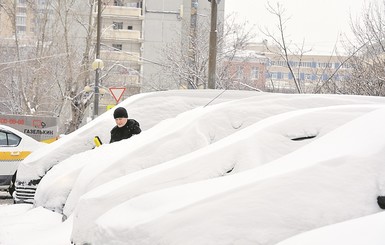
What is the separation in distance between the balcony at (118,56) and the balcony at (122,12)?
136 inches

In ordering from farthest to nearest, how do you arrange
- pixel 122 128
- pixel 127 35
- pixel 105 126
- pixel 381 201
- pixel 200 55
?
pixel 127 35 → pixel 200 55 → pixel 105 126 → pixel 122 128 → pixel 381 201

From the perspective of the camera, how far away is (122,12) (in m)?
54.3

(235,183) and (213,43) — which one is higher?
(213,43)

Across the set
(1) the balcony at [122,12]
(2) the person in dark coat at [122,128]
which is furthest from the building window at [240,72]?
(2) the person in dark coat at [122,128]

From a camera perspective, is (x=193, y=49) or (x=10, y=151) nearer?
(x=10, y=151)

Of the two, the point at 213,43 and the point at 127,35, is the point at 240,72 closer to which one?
the point at 213,43

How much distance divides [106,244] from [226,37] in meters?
29.7

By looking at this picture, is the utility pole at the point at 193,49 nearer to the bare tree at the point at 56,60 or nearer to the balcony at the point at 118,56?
the bare tree at the point at 56,60

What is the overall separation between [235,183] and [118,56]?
43.7 metres

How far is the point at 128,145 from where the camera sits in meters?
6.61

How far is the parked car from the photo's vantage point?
41.7 feet

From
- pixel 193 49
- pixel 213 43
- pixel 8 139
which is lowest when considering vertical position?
pixel 8 139

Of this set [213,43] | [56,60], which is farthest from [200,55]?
[213,43]

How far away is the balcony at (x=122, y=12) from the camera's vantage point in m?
53.6
